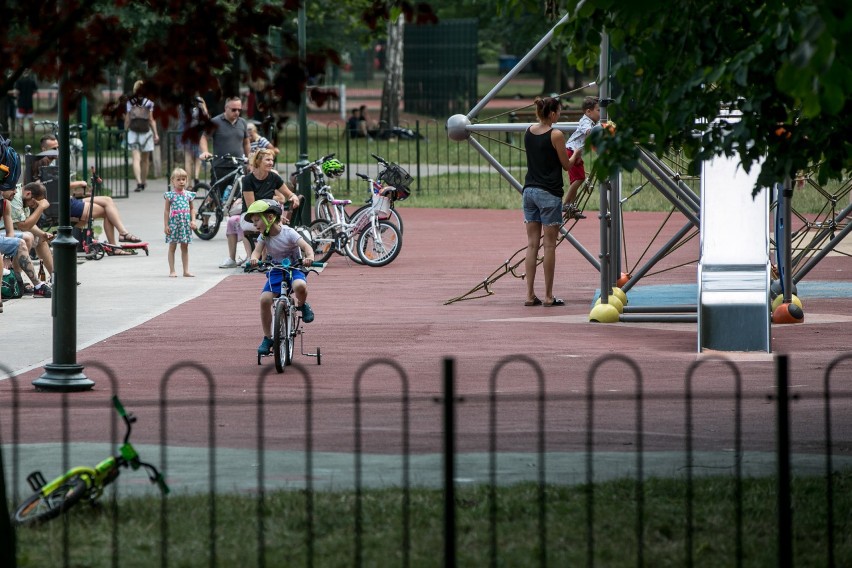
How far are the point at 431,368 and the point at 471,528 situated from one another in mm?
4311

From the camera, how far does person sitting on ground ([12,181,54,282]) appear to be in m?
15.4

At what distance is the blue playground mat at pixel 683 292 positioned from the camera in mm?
14555

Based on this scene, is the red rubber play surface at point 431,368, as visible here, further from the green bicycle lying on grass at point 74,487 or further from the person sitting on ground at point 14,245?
the person sitting on ground at point 14,245

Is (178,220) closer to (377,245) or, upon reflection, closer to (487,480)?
(377,245)

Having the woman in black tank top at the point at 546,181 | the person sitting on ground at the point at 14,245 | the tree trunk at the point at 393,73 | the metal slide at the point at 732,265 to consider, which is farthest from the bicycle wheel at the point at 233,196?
the tree trunk at the point at 393,73

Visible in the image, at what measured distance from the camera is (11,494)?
6910 mm

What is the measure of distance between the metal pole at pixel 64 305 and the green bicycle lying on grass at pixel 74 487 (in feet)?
11.0

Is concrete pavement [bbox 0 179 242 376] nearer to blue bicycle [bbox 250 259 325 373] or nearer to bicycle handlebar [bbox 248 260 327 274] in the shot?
bicycle handlebar [bbox 248 260 327 274]

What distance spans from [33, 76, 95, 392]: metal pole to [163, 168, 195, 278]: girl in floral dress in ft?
22.3

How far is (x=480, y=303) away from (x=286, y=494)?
8.11 metres

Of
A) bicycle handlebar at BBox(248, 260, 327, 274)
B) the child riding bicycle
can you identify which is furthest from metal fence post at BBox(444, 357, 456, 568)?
bicycle handlebar at BBox(248, 260, 327, 274)

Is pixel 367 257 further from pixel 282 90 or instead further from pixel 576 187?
pixel 282 90

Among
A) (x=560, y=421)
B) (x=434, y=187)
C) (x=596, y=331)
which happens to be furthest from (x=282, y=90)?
(x=434, y=187)

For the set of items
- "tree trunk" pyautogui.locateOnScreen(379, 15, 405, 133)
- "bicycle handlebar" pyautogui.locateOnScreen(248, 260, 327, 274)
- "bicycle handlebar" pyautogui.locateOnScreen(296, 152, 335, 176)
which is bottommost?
"bicycle handlebar" pyautogui.locateOnScreen(248, 260, 327, 274)
